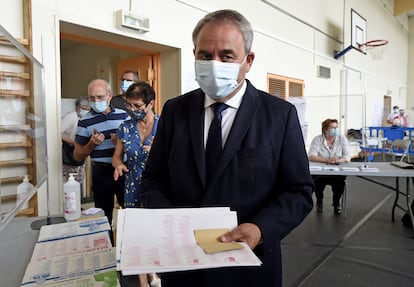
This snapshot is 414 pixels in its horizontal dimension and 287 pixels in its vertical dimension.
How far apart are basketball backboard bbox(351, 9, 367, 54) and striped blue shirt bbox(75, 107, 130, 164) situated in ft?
22.4

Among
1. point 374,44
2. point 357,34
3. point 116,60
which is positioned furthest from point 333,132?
point 374,44

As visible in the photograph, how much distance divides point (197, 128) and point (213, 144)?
72 mm

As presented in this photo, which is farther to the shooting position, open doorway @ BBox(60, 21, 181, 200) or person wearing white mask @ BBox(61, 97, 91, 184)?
open doorway @ BBox(60, 21, 181, 200)

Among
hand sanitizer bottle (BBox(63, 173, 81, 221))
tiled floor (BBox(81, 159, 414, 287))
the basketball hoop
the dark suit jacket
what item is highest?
the basketball hoop

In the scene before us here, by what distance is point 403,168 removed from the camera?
10.8 feet

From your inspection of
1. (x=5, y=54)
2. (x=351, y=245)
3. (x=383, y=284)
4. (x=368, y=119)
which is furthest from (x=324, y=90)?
(x=5, y=54)

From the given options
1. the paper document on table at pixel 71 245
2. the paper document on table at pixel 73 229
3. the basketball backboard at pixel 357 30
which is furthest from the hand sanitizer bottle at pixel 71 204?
the basketball backboard at pixel 357 30

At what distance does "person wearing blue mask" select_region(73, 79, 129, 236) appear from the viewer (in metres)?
2.20

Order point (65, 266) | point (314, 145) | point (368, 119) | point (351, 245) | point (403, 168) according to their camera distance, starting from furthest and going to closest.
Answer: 1. point (368, 119)
2. point (314, 145)
3. point (403, 168)
4. point (351, 245)
5. point (65, 266)

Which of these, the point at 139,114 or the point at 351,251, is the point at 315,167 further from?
the point at 139,114

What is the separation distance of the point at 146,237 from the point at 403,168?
3.34 meters

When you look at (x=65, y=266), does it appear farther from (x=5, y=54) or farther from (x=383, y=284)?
(x=383, y=284)

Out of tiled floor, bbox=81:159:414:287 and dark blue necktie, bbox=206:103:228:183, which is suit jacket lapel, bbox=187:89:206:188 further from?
tiled floor, bbox=81:159:414:287

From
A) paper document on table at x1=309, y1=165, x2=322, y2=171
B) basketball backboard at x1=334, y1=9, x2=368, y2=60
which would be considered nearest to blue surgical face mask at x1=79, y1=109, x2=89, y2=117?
paper document on table at x1=309, y1=165, x2=322, y2=171
